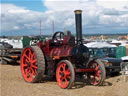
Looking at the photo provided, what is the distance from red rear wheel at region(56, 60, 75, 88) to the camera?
6.36 m

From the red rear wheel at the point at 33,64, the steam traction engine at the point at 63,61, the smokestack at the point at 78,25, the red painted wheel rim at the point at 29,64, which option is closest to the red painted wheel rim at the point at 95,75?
the steam traction engine at the point at 63,61

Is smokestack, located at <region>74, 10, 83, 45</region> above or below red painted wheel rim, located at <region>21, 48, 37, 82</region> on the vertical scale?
above

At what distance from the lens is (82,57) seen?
718 centimetres

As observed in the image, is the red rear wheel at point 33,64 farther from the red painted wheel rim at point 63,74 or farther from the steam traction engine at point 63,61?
the red painted wheel rim at point 63,74

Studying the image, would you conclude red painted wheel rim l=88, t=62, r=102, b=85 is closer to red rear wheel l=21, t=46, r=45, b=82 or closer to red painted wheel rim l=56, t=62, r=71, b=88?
red painted wheel rim l=56, t=62, r=71, b=88

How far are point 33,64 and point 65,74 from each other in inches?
66.5

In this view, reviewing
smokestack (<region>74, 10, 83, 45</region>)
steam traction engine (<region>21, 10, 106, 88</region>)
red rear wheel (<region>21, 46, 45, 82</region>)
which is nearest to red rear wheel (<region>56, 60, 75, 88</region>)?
steam traction engine (<region>21, 10, 106, 88</region>)

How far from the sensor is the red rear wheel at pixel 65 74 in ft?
20.8

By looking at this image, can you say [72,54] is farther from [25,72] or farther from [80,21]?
[25,72]

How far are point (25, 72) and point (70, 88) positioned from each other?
245 centimetres

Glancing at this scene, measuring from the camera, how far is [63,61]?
6.77 m

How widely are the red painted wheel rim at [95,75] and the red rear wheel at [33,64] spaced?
171 centimetres

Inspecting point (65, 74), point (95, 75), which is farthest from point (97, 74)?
point (65, 74)

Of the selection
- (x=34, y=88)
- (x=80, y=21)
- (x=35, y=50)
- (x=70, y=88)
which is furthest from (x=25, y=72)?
(x=80, y=21)
